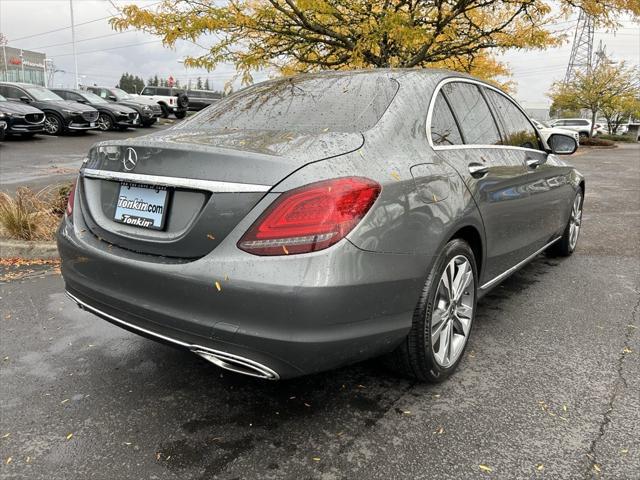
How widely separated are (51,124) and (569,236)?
18.7m

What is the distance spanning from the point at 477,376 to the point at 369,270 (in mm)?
1194

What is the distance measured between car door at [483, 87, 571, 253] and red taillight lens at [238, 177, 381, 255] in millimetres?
1913

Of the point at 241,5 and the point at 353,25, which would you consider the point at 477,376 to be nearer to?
the point at 353,25

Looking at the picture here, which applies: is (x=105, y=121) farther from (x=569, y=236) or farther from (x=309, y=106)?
(x=309, y=106)

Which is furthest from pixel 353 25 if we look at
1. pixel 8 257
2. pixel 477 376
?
pixel 477 376

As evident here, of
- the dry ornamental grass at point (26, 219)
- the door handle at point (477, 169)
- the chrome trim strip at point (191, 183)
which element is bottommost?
the dry ornamental grass at point (26, 219)

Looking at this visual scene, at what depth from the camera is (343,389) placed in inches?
107

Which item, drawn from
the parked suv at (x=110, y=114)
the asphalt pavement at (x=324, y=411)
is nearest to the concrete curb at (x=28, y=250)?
the asphalt pavement at (x=324, y=411)

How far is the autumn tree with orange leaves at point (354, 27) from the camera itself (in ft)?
21.8

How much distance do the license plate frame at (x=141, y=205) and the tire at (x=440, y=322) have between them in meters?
1.20

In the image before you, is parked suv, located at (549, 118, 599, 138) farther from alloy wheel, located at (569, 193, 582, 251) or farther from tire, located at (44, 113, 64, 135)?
alloy wheel, located at (569, 193, 582, 251)

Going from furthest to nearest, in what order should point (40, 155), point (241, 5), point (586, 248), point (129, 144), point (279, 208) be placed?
point (40, 155), point (241, 5), point (586, 248), point (129, 144), point (279, 208)

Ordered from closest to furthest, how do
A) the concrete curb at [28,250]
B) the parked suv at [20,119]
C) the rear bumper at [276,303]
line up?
the rear bumper at [276,303] < the concrete curb at [28,250] < the parked suv at [20,119]

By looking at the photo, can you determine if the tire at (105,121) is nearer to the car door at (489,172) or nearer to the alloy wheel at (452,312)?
the car door at (489,172)
